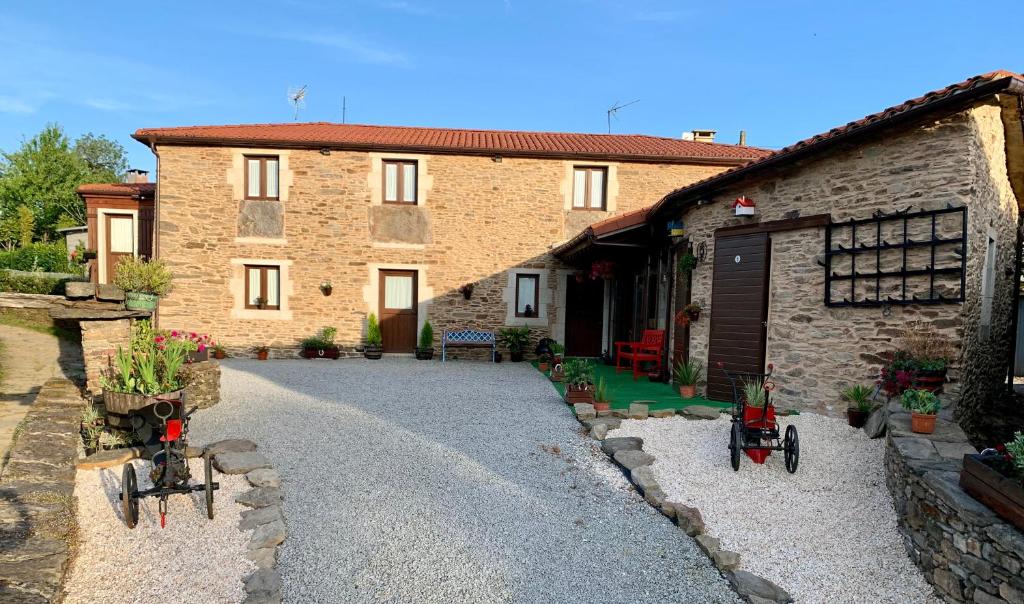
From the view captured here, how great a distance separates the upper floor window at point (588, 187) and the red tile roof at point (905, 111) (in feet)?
18.6

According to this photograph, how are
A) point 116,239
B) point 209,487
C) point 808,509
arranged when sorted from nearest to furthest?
point 209,487 < point 808,509 < point 116,239

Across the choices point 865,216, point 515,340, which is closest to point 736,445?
point 865,216

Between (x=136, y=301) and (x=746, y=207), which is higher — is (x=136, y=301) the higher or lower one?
the lower one

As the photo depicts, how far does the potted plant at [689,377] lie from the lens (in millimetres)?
7777

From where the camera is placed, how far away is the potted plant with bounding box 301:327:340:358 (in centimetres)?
1209

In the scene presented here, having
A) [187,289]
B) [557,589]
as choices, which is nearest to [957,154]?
[557,589]

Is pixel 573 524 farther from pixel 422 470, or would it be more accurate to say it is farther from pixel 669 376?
pixel 669 376

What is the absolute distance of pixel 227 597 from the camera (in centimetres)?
300

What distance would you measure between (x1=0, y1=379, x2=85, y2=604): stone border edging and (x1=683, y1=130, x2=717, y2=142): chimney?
15118mm

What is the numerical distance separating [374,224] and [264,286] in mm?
2799

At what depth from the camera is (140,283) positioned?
21.4ft

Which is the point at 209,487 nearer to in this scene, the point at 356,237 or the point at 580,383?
the point at 580,383

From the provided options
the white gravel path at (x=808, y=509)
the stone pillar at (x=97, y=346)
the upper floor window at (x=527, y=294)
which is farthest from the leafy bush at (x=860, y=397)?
the stone pillar at (x=97, y=346)

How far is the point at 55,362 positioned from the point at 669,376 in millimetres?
9850
